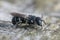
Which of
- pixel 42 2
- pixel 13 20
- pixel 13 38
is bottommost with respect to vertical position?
pixel 13 38

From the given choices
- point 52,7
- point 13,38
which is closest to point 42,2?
point 52,7

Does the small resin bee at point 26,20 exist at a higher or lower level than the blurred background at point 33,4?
lower

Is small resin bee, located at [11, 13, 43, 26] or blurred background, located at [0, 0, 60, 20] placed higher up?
blurred background, located at [0, 0, 60, 20]

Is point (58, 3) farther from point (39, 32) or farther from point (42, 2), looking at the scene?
point (39, 32)

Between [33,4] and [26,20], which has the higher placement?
[33,4]

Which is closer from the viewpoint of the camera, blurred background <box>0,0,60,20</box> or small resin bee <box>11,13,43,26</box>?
small resin bee <box>11,13,43,26</box>

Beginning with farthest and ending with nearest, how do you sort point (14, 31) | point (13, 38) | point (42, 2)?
point (42, 2)
point (14, 31)
point (13, 38)

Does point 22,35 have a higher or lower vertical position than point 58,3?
lower

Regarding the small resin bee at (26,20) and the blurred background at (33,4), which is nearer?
the small resin bee at (26,20)

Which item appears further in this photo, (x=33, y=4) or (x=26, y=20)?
(x=33, y=4)

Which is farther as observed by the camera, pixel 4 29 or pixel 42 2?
pixel 42 2

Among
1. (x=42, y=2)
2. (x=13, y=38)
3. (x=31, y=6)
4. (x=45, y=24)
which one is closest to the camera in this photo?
(x=13, y=38)
